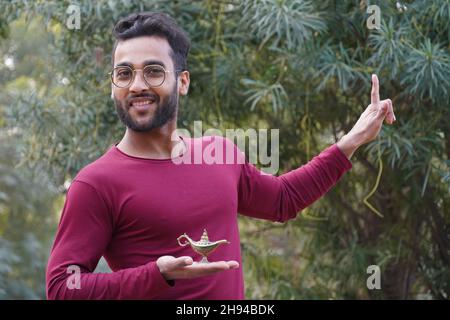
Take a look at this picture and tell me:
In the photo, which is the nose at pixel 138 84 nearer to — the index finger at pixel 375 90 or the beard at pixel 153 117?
the beard at pixel 153 117

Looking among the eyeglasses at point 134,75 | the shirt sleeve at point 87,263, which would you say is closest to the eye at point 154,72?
the eyeglasses at point 134,75

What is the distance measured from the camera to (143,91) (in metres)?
1.74

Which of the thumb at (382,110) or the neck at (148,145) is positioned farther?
the thumb at (382,110)

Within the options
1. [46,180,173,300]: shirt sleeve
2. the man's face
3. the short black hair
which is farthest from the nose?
[46,180,173,300]: shirt sleeve

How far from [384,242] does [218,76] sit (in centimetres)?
96

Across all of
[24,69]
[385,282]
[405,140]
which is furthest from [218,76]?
[24,69]

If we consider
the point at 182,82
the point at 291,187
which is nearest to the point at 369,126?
the point at 291,187

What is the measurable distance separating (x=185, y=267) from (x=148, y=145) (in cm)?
38

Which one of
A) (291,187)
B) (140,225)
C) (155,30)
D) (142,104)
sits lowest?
(140,225)

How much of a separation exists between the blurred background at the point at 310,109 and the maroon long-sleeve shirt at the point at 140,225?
1.19 metres

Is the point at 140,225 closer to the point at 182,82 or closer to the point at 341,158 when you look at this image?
the point at 182,82

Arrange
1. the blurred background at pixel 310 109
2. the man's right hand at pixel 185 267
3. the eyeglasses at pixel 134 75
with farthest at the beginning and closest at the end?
the blurred background at pixel 310 109 < the eyeglasses at pixel 134 75 < the man's right hand at pixel 185 267

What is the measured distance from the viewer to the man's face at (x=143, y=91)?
175 centimetres
